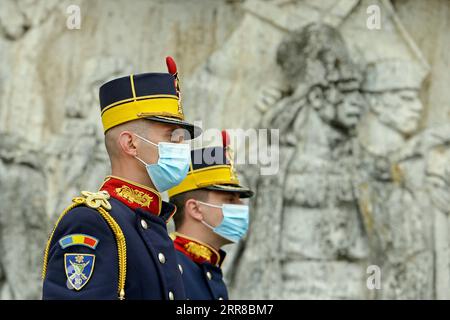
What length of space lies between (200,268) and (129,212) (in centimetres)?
169

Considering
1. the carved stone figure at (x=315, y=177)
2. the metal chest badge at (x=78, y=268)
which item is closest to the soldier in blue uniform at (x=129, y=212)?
the metal chest badge at (x=78, y=268)

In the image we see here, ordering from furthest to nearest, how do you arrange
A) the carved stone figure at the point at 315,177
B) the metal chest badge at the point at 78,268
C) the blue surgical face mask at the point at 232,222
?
the carved stone figure at the point at 315,177
the blue surgical face mask at the point at 232,222
the metal chest badge at the point at 78,268

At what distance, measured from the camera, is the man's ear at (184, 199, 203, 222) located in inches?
247

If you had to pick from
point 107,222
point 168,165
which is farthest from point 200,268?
point 107,222

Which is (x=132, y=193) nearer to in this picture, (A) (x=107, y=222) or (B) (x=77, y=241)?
(A) (x=107, y=222)

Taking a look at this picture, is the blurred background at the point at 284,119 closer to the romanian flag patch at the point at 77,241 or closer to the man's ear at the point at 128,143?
the man's ear at the point at 128,143

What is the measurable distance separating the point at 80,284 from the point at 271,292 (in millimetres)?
5662

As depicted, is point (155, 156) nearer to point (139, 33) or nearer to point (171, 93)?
point (171, 93)

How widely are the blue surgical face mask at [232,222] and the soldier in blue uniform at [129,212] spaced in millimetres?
1409

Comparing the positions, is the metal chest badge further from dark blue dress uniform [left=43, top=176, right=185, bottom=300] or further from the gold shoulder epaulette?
the gold shoulder epaulette

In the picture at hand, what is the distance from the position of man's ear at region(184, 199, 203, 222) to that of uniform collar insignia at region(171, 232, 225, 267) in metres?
0.13

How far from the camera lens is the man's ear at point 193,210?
6.27 metres

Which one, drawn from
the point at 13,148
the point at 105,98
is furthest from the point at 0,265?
the point at 105,98

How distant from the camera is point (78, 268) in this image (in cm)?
413
